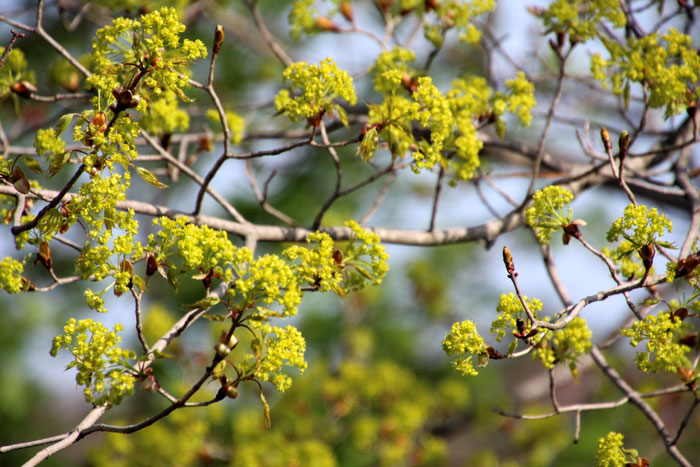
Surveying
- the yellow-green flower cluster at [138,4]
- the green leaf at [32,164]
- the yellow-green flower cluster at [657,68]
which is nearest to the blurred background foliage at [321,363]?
the yellow-green flower cluster at [138,4]

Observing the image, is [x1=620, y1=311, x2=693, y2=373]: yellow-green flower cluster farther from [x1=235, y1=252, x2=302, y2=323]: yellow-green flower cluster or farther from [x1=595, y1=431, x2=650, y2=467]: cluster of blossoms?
[x1=235, y1=252, x2=302, y2=323]: yellow-green flower cluster

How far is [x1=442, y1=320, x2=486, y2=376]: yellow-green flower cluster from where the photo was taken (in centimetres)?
143

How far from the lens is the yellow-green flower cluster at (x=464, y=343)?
1431 mm

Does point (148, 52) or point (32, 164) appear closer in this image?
point (148, 52)

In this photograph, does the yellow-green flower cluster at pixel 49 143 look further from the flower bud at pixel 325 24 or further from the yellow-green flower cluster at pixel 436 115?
the flower bud at pixel 325 24

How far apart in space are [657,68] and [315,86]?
47.0 inches

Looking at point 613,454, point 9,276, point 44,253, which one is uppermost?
point 44,253

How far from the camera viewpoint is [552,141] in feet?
16.2

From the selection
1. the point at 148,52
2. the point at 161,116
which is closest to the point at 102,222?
the point at 148,52

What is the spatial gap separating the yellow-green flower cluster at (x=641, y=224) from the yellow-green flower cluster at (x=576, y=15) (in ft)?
3.12

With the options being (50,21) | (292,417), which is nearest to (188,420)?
(292,417)

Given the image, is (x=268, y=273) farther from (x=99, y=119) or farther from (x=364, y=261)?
(x=99, y=119)

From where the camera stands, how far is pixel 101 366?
1.24 m

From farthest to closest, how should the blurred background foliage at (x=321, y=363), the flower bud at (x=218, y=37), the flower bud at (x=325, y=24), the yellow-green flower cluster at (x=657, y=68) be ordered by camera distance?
1. the blurred background foliage at (x=321, y=363)
2. the flower bud at (x=325, y=24)
3. the yellow-green flower cluster at (x=657, y=68)
4. the flower bud at (x=218, y=37)
